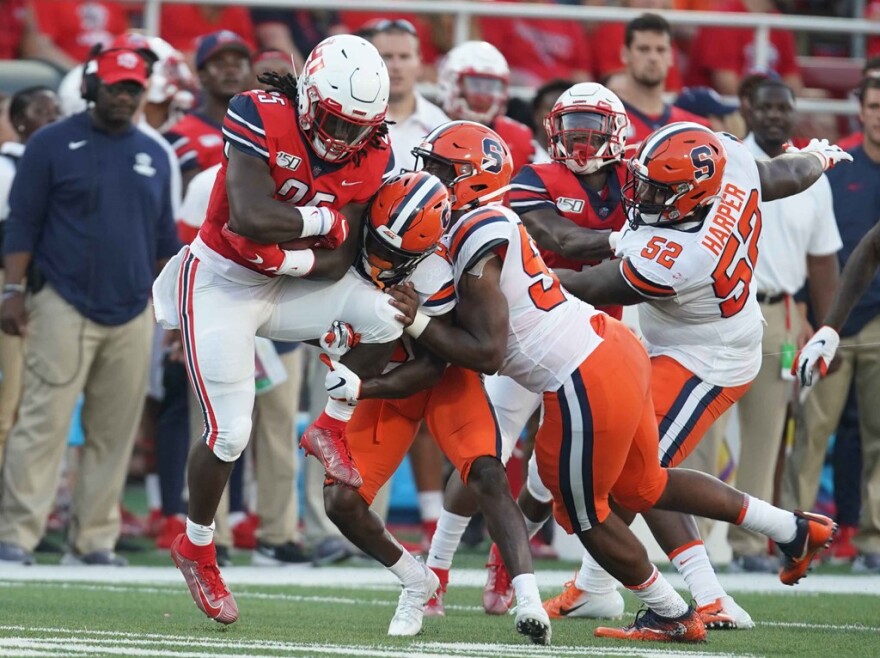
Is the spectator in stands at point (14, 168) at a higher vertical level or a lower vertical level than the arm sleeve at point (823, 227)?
lower

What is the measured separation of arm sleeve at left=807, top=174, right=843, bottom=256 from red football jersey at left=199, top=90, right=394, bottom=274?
344 centimetres

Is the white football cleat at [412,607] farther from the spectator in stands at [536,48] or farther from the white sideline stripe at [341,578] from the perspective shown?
the spectator in stands at [536,48]

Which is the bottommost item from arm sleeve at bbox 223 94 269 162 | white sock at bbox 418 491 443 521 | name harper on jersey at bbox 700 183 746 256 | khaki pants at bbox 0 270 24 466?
white sock at bbox 418 491 443 521

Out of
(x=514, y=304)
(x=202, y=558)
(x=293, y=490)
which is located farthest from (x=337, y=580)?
(x=514, y=304)

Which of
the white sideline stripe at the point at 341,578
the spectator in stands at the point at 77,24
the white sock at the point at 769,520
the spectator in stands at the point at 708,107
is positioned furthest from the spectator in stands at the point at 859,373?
the spectator in stands at the point at 77,24

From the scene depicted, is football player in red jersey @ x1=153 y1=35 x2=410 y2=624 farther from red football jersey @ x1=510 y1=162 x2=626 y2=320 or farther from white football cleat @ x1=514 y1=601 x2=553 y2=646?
red football jersey @ x1=510 y1=162 x2=626 y2=320

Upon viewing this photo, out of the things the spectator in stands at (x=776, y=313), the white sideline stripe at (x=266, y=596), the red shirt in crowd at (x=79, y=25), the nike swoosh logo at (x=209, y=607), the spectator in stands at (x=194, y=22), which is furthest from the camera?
the spectator in stands at (x=194, y=22)

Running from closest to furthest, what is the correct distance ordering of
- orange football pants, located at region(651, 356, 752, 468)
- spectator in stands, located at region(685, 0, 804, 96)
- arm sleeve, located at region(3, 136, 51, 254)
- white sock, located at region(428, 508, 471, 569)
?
orange football pants, located at region(651, 356, 752, 468) → white sock, located at region(428, 508, 471, 569) → arm sleeve, located at region(3, 136, 51, 254) → spectator in stands, located at region(685, 0, 804, 96)

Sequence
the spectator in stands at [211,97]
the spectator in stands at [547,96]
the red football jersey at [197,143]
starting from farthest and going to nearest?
the spectator in stands at [547,96]
the red football jersey at [197,143]
the spectator in stands at [211,97]

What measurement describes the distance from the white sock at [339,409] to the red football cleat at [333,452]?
1.3 inches

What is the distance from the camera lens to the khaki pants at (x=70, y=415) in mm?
8016

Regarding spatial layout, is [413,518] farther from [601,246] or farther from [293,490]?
[601,246]

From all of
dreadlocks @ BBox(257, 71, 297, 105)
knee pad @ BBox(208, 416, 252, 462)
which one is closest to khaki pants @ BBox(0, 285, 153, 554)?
knee pad @ BBox(208, 416, 252, 462)

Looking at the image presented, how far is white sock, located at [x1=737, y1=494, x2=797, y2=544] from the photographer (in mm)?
5750
